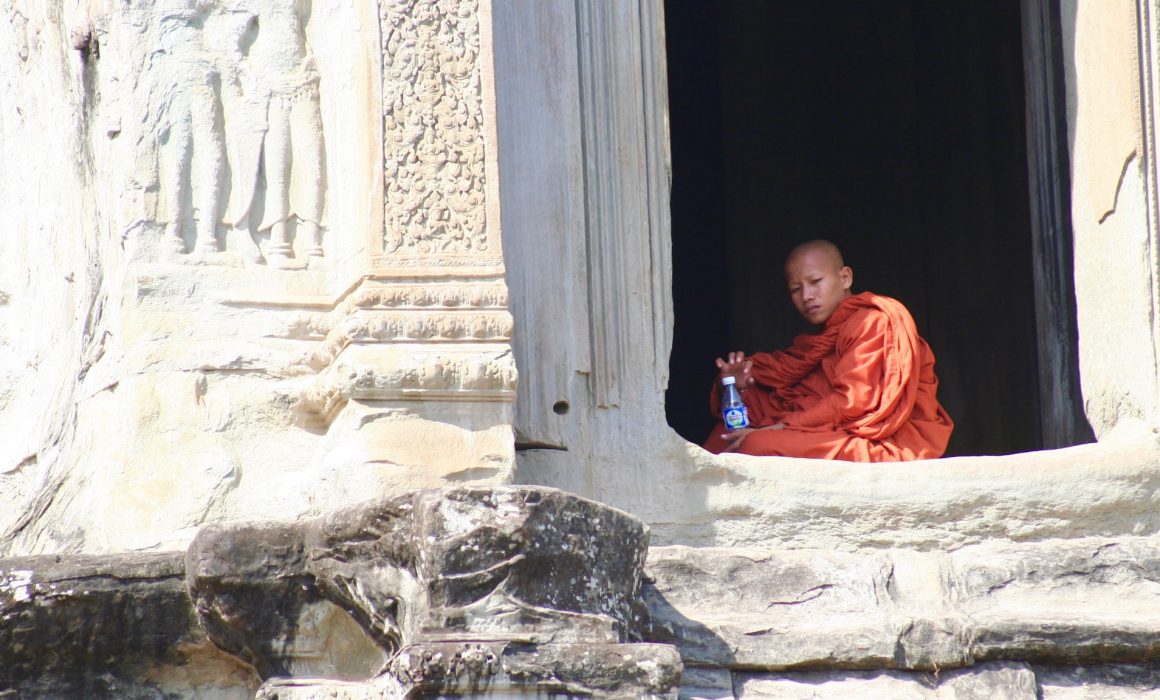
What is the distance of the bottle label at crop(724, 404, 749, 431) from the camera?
602 centimetres

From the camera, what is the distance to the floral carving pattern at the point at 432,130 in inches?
176

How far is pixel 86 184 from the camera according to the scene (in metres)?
4.95

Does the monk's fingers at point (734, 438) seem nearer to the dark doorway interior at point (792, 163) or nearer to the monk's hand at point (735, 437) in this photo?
the monk's hand at point (735, 437)

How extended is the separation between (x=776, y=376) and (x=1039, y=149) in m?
1.14

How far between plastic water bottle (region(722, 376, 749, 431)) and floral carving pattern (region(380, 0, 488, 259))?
5.77ft

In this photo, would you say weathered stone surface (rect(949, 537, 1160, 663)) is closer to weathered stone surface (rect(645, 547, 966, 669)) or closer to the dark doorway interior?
weathered stone surface (rect(645, 547, 966, 669))

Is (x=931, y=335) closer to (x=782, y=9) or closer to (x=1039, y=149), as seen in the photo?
(x=782, y=9)

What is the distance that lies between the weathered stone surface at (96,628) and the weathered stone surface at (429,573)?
96mm

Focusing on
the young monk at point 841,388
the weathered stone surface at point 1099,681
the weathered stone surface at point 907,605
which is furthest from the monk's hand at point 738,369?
the weathered stone surface at point 1099,681

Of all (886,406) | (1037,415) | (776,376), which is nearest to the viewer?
(886,406)

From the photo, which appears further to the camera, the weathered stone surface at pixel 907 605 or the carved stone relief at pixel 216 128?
the carved stone relief at pixel 216 128

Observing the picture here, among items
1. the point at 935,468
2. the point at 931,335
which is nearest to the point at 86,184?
the point at 935,468

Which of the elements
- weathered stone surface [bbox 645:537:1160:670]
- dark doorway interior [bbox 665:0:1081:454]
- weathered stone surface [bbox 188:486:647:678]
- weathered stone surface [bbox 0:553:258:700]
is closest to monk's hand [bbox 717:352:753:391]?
weathered stone surface [bbox 645:537:1160:670]

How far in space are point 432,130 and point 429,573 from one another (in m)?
1.25
